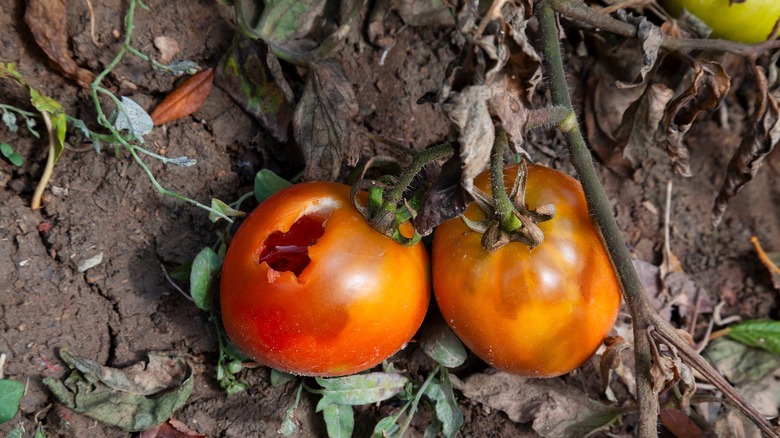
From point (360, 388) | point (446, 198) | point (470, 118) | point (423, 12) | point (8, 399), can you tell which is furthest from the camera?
point (423, 12)

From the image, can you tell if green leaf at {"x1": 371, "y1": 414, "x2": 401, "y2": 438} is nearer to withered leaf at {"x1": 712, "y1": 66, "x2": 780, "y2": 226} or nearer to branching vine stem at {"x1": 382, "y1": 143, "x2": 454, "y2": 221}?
branching vine stem at {"x1": 382, "y1": 143, "x2": 454, "y2": 221}

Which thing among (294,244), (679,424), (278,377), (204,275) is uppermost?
(294,244)

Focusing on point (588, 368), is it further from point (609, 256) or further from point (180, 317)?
point (180, 317)

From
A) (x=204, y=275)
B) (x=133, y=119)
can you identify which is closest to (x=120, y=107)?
(x=133, y=119)

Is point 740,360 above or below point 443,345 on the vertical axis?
below

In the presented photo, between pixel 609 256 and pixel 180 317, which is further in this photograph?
pixel 180 317

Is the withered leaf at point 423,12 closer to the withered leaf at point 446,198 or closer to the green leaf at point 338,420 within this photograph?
the withered leaf at point 446,198

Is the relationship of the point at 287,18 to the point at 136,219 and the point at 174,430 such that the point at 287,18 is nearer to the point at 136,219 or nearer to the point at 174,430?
the point at 136,219

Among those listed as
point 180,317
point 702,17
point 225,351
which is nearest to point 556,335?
point 225,351
